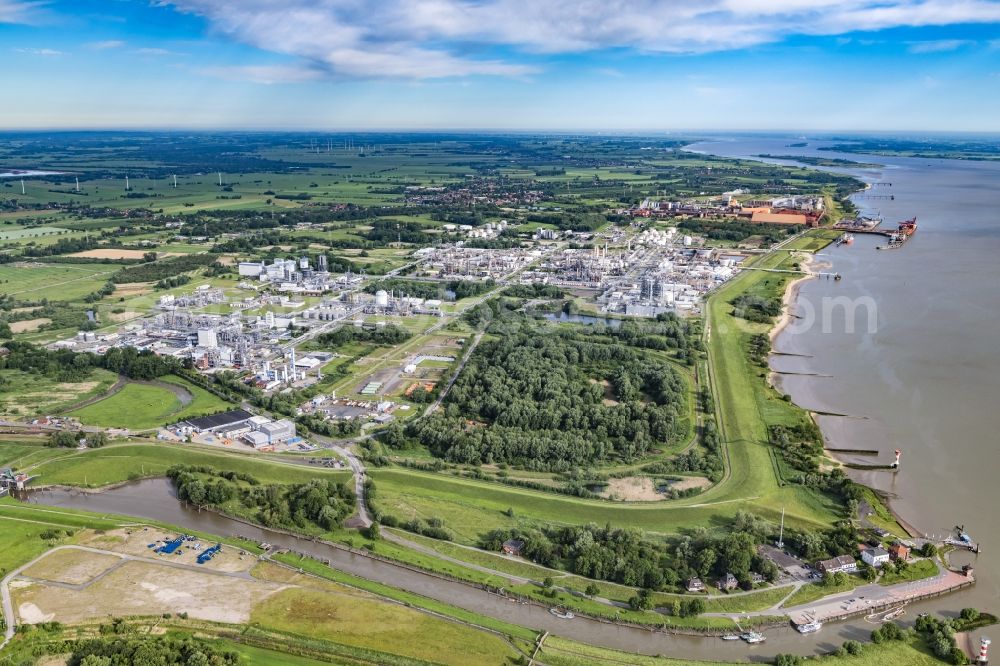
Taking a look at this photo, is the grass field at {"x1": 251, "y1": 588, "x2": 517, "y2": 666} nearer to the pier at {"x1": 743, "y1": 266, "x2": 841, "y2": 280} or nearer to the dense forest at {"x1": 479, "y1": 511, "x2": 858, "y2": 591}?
the dense forest at {"x1": 479, "y1": 511, "x2": 858, "y2": 591}

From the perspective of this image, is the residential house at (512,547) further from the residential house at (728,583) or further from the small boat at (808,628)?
the small boat at (808,628)

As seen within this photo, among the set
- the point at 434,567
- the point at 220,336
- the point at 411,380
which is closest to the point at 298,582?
the point at 434,567

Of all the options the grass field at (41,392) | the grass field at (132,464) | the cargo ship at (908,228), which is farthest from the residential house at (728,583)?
the cargo ship at (908,228)

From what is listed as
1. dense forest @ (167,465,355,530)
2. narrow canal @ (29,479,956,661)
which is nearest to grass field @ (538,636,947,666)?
narrow canal @ (29,479,956,661)

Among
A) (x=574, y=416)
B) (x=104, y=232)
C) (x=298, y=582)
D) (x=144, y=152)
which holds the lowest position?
(x=298, y=582)

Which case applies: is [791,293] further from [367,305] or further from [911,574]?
[911,574]

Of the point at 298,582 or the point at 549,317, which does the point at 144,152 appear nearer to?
the point at 549,317

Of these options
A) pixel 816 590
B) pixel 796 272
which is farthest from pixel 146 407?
pixel 796 272
